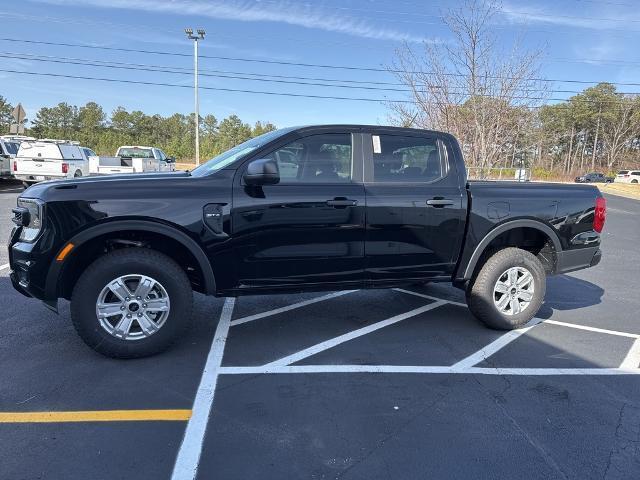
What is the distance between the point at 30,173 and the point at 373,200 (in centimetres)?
1678

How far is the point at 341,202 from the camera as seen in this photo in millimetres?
4035

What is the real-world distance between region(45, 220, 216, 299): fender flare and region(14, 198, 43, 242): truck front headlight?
0.29m

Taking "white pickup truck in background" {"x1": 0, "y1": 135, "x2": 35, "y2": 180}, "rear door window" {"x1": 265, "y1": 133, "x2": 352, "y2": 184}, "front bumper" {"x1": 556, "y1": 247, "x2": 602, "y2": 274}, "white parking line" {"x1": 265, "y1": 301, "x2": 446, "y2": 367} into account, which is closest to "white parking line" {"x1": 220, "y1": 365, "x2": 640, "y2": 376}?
"white parking line" {"x1": 265, "y1": 301, "x2": 446, "y2": 367}

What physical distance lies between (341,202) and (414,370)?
150 centimetres

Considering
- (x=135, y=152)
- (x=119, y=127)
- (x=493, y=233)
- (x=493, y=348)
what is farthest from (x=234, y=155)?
(x=119, y=127)

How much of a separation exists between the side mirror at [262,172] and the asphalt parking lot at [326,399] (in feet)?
4.75

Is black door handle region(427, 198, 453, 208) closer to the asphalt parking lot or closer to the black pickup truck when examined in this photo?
the black pickup truck

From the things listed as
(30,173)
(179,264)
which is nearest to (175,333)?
(179,264)

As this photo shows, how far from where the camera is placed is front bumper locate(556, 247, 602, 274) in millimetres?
4820

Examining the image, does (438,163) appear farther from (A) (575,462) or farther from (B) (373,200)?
(A) (575,462)

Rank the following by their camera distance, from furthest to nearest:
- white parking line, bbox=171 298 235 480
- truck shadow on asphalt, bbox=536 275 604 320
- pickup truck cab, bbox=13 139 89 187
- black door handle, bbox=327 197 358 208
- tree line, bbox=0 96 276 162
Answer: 1. tree line, bbox=0 96 276 162
2. pickup truck cab, bbox=13 139 89 187
3. truck shadow on asphalt, bbox=536 275 604 320
4. black door handle, bbox=327 197 358 208
5. white parking line, bbox=171 298 235 480

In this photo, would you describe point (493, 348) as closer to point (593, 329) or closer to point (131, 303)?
point (593, 329)

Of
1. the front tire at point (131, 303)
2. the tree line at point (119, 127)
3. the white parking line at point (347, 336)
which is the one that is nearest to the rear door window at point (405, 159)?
the white parking line at point (347, 336)

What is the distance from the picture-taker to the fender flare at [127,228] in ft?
11.6
